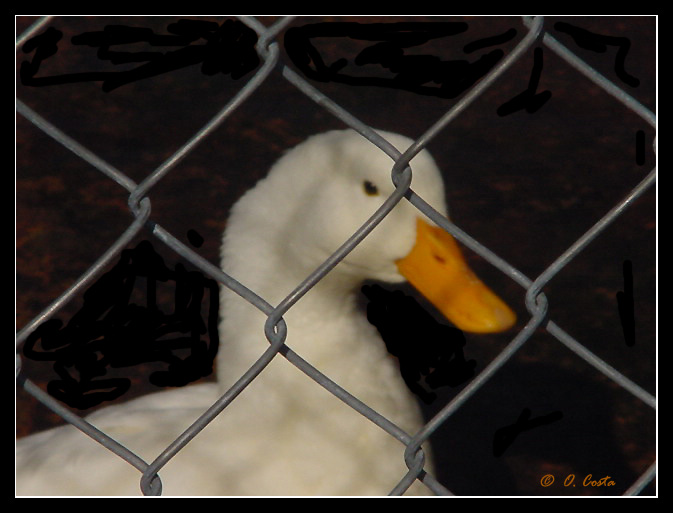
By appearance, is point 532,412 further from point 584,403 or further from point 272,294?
point 272,294

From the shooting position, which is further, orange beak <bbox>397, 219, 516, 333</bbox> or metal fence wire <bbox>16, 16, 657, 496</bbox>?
metal fence wire <bbox>16, 16, 657, 496</bbox>

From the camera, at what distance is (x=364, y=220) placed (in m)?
1.11

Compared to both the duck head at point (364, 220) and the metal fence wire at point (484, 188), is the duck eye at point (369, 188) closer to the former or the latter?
the duck head at point (364, 220)

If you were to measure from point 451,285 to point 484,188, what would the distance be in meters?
1.89

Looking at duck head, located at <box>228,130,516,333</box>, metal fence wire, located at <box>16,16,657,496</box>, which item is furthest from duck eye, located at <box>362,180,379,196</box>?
metal fence wire, located at <box>16,16,657,496</box>

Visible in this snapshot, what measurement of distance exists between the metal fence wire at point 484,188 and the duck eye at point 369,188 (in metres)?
0.31

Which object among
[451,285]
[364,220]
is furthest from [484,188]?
[451,285]

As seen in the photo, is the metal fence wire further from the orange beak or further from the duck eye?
the orange beak

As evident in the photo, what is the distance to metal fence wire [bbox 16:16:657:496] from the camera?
1960mm

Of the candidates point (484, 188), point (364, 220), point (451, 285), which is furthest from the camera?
point (484, 188)

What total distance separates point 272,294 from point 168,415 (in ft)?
0.83

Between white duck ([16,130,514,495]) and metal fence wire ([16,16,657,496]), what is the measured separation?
0.29m

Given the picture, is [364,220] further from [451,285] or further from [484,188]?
[484,188]

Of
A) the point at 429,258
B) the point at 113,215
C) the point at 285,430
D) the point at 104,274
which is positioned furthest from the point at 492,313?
the point at 113,215
